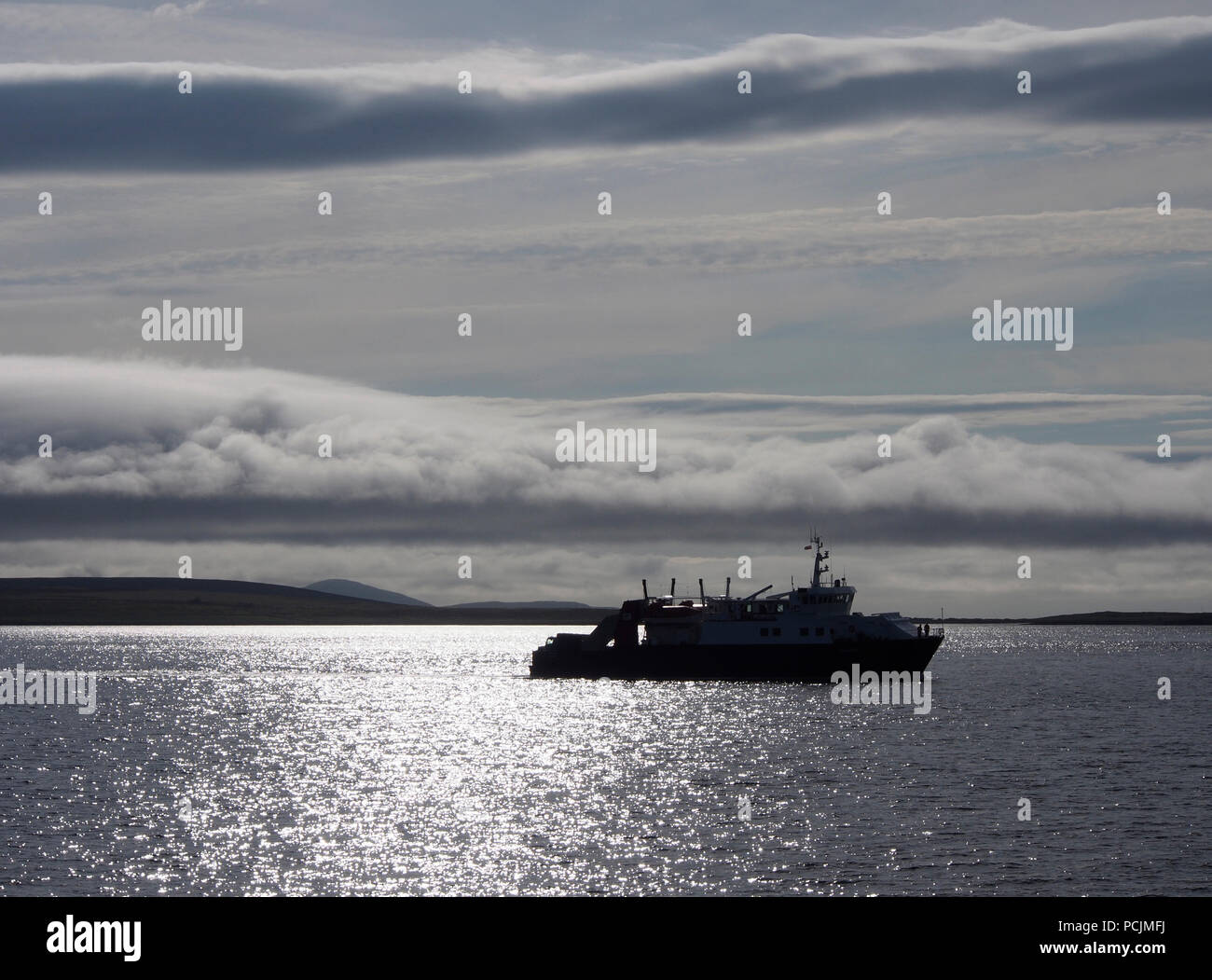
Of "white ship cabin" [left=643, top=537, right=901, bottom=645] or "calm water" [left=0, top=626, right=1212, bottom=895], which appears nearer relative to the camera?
"calm water" [left=0, top=626, right=1212, bottom=895]

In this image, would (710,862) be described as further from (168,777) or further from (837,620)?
(837,620)

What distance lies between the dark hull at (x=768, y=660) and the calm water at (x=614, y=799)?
3488 millimetres

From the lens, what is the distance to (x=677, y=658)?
11200 cm

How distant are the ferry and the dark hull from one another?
0.25 ft

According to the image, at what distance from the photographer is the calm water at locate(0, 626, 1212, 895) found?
127 ft

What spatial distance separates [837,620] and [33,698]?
7253 cm

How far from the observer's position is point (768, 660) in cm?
10906

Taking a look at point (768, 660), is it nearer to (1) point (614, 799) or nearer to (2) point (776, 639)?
(2) point (776, 639)

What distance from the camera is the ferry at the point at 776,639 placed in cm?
10731

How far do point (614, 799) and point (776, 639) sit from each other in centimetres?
5693

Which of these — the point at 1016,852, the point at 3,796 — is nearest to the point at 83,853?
the point at 3,796
